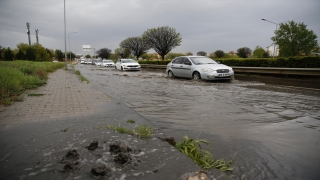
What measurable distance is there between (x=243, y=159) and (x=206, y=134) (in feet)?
3.35

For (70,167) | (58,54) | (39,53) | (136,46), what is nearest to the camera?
(70,167)

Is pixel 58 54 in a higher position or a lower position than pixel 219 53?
lower

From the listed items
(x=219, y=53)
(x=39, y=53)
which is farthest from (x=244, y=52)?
(x=39, y=53)

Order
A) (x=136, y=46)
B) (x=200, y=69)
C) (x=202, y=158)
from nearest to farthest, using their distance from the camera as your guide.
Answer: (x=202, y=158) → (x=200, y=69) → (x=136, y=46)

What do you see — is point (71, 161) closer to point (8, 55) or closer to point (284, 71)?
point (284, 71)

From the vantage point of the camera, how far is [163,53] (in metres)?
47.7

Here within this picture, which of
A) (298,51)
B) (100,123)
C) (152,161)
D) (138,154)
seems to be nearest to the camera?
(152,161)

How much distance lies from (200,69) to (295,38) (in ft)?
137

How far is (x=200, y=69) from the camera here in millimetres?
13258

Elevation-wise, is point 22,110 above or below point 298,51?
below

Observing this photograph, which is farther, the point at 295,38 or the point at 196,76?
the point at 295,38

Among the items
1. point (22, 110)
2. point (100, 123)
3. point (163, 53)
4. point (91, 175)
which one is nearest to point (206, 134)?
point (100, 123)

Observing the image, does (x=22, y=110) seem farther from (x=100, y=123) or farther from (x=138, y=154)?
(x=138, y=154)

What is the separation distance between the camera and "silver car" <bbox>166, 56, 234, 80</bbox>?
1268 cm
